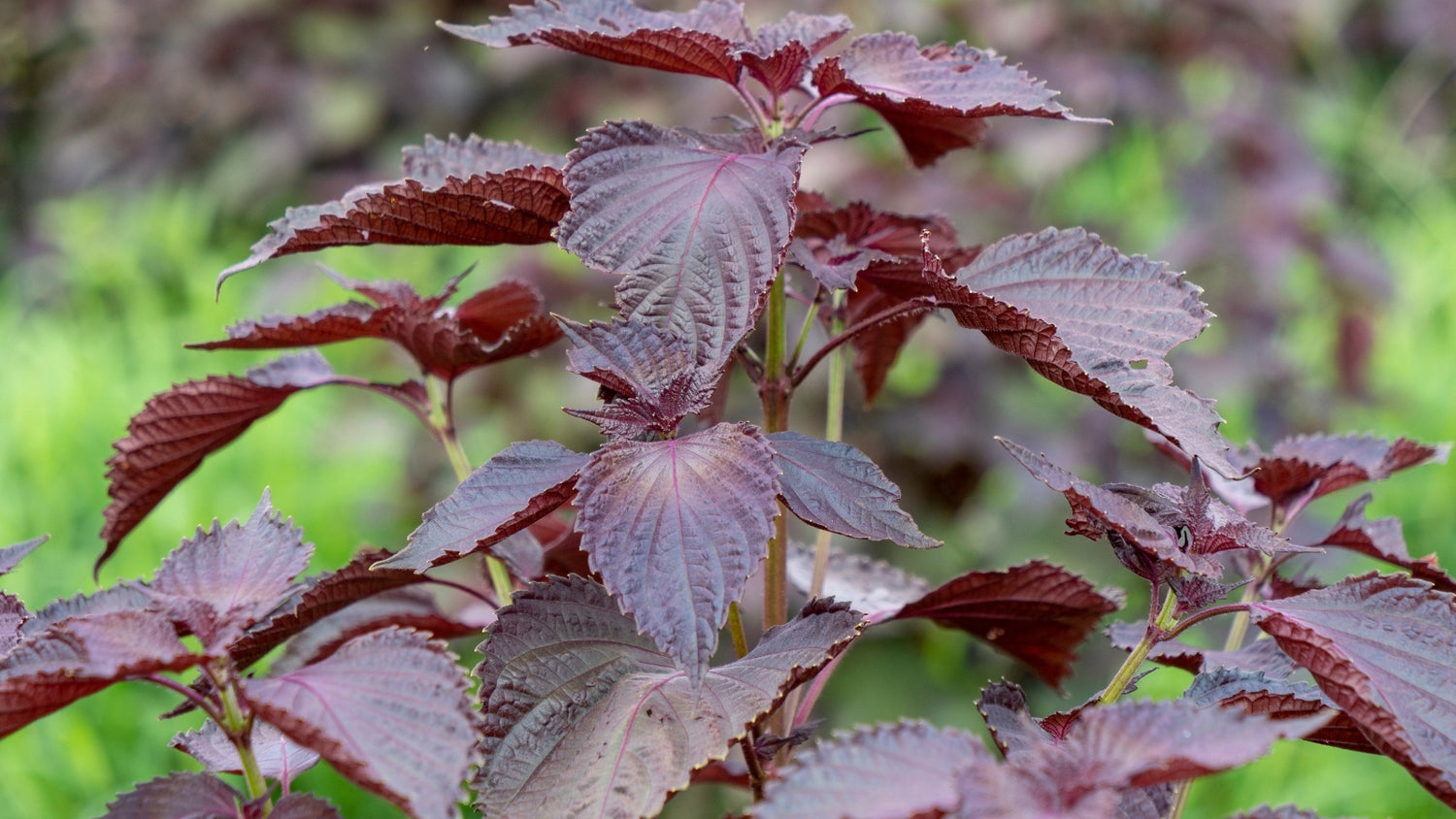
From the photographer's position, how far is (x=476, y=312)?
0.77 metres

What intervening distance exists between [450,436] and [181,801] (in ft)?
0.98

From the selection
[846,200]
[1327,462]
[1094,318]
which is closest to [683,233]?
[1094,318]

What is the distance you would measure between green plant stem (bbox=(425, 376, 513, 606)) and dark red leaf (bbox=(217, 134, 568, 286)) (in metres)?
0.15

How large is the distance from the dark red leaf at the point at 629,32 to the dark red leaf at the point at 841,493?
6.7 inches

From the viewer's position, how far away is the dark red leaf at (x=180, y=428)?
665 millimetres

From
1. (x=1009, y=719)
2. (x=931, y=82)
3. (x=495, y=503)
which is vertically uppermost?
(x=931, y=82)

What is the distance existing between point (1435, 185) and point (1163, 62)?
1.67m

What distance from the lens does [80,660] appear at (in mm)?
431

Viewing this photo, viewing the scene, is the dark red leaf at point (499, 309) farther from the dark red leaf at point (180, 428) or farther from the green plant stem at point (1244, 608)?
the green plant stem at point (1244, 608)

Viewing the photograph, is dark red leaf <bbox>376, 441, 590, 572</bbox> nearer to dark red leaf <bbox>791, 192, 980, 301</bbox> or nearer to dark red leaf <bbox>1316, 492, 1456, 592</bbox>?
dark red leaf <bbox>791, 192, 980, 301</bbox>

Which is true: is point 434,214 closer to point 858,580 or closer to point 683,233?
point 683,233

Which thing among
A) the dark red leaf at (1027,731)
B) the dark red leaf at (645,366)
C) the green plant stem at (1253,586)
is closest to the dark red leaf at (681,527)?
the dark red leaf at (645,366)

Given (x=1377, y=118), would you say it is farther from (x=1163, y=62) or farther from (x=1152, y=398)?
(x=1152, y=398)

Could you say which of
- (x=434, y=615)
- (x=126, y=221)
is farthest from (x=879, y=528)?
(x=126, y=221)
